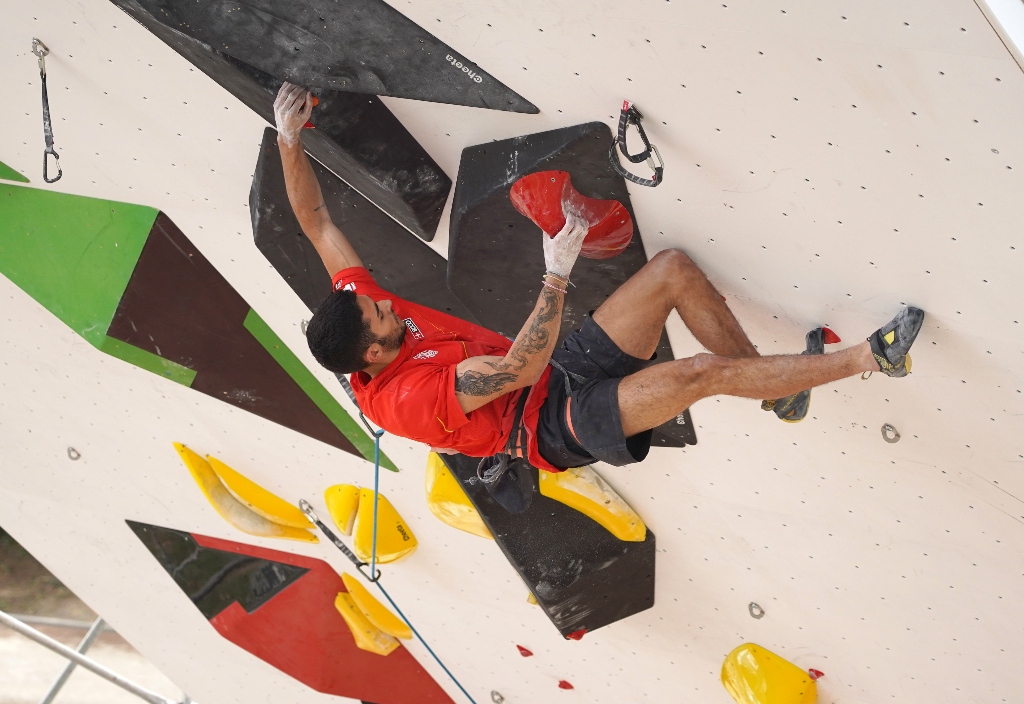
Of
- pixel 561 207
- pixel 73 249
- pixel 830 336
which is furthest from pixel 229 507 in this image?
pixel 830 336

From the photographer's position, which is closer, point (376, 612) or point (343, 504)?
point (343, 504)

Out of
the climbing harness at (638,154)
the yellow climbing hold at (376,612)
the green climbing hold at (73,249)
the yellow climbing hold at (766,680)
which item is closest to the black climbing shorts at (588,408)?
the climbing harness at (638,154)

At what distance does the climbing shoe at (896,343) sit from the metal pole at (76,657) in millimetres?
4550

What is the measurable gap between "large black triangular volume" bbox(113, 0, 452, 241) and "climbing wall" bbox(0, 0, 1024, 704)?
57mm

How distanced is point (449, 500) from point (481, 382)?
0.99 m

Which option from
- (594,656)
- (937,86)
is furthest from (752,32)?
(594,656)

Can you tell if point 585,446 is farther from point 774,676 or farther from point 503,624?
point 503,624

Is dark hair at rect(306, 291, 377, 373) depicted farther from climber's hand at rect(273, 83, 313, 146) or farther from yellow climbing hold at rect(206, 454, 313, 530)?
yellow climbing hold at rect(206, 454, 313, 530)

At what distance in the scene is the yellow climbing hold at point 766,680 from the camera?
2570 millimetres

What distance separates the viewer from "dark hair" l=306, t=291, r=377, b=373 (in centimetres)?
184

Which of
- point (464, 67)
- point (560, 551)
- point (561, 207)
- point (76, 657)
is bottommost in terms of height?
point (76, 657)

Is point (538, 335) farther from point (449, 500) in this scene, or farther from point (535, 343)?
point (449, 500)

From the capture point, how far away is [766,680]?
8.50 ft

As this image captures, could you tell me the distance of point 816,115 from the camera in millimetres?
1594
